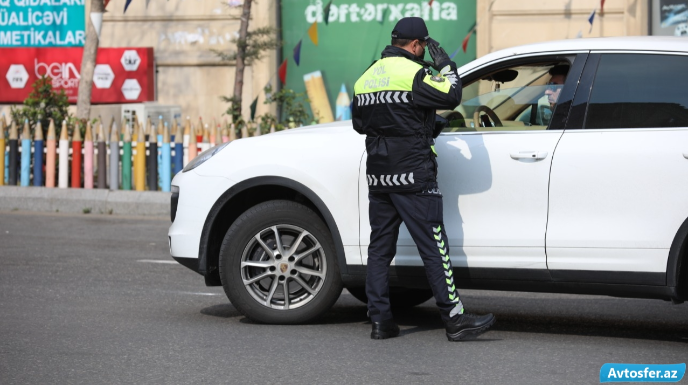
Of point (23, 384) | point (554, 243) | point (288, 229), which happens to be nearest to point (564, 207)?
point (554, 243)

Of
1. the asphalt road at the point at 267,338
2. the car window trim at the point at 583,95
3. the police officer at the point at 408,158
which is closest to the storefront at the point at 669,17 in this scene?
the asphalt road at the point at 267,338

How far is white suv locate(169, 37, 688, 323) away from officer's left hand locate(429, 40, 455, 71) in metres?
0.28

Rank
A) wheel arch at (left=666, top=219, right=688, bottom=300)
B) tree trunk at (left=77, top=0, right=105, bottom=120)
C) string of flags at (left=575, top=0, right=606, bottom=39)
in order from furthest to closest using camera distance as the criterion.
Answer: string of flags at (left=575, top=0, right=606, bottom=39)
tree trunk at (left=77, top=0, right=105, bottom=120)
wheel arch at (left=666, top=219, right=688, bottom=300)

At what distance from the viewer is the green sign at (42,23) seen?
1909 centimetres

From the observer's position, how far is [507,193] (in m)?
6.11

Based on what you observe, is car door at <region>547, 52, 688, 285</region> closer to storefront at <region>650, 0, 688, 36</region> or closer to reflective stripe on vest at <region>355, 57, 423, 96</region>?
reflective stripe on vest at <region>355, 57, 423, 96</region>

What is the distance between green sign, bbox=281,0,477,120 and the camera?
17.9 m

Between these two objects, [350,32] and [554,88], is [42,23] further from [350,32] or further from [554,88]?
[554,88]

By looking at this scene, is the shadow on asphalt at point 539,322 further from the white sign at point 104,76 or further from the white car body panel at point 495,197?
the white sign at point 104,76

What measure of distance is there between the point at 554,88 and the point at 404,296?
183 cm

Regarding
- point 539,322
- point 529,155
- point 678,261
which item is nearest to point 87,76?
point 539,322

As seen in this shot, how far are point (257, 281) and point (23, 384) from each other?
74.3 inches

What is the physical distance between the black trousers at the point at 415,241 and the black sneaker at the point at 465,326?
47 mm

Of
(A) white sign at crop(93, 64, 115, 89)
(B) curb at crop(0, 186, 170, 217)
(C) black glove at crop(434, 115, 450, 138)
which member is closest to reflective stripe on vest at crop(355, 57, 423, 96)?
(C) black glove at crop(434, 115, 450, 138)
